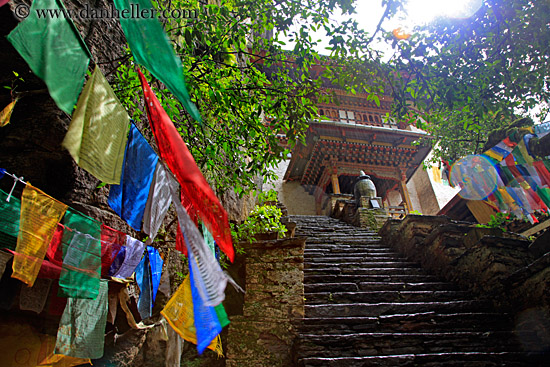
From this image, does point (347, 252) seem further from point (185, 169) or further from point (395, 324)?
point (185, 169)

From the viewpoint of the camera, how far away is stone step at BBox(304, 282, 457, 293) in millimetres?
4785

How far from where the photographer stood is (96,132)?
6.15ft

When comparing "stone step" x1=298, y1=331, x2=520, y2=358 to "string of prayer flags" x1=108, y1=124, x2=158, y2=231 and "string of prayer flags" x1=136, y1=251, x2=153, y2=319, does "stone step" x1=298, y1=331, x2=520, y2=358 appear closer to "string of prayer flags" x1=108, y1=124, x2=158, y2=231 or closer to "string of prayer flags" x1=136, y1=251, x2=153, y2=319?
"string of prayer flags" x1=136, y1=251, x2=153, y2=319

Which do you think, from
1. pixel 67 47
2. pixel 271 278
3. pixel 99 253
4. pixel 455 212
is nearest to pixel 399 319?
pixel 271 278

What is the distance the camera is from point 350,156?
15.3m

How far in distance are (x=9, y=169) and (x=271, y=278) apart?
314cm

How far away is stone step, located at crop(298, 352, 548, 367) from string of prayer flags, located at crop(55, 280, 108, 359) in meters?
2.04

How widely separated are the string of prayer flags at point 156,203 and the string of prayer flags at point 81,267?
47 centimetres

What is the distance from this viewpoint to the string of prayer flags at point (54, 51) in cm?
160

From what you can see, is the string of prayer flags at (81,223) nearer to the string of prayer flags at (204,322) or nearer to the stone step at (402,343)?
the string of prayer flags at (204,322)

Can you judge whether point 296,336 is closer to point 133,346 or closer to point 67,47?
point 133,346

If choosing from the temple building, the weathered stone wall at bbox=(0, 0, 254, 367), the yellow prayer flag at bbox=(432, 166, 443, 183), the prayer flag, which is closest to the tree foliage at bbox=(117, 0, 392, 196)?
the weathered stone wall at bbox=(0, 0, 254, 367)

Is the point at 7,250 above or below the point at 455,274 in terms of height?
below

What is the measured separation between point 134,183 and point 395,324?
3522 millimetres
